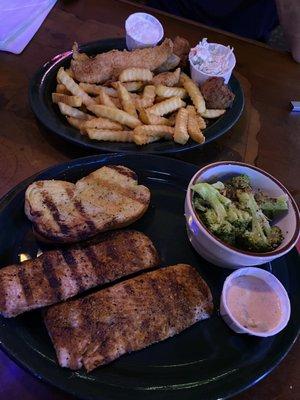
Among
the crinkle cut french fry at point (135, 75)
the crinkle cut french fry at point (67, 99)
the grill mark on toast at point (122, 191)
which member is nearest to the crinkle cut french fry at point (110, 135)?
the crinkle cut french fry at point (67, 99)

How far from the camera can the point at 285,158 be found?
229 centimetres

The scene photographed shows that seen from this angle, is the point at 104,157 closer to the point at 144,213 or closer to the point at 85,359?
the point at 144,213

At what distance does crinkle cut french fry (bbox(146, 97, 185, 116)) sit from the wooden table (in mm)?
272

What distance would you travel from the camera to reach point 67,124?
7.10ft

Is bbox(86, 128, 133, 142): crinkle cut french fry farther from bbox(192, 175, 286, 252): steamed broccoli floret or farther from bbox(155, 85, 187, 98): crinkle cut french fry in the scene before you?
bbox(192, 175, 286, 252): steamed broccoli floret

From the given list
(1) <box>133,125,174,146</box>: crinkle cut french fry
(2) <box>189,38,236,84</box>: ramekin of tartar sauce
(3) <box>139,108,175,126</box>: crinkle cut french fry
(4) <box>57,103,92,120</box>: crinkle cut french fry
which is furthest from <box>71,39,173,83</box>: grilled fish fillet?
(1) <box>133,125,174,146</box>: crinkle cut french fry

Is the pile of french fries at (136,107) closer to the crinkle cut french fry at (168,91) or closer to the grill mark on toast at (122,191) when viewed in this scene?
the crinkle cut french fry at (168,91)

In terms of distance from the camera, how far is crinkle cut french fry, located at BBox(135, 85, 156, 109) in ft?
7.30

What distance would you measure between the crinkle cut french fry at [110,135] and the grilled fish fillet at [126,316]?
779 millimetres

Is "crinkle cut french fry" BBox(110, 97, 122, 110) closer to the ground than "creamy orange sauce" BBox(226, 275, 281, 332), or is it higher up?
higher up

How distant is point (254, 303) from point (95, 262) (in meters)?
0.60

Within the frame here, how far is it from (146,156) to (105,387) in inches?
40.6

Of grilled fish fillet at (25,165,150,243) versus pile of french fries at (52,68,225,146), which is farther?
pile of french fries at (52,68,225,146)

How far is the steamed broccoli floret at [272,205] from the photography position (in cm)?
163
